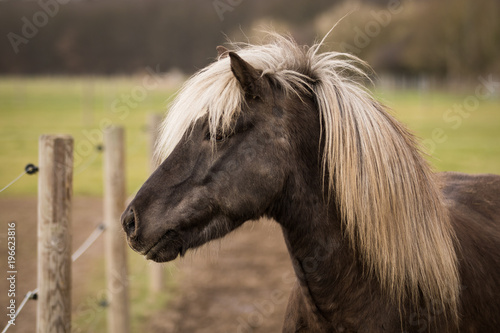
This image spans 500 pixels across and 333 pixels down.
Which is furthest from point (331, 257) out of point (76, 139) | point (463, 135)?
point (463, 135)

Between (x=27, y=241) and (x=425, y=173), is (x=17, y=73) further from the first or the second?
(x=425, y=173)

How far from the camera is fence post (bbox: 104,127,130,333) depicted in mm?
4059

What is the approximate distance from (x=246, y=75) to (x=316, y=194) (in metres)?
0.62

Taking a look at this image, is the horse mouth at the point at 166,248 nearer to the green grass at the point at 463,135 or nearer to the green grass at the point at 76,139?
the green grass at the point at 76,139

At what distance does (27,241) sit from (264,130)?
5858 millimetres

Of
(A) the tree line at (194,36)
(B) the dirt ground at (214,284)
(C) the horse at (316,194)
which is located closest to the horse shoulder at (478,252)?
(C) the horse at (316,194)

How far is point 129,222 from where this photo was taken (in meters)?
1.93

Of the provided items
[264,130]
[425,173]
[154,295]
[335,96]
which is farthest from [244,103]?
[154,295]

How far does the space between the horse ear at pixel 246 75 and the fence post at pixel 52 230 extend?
3.72 feet

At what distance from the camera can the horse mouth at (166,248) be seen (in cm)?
195

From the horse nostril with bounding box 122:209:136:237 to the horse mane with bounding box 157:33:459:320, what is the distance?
37cm

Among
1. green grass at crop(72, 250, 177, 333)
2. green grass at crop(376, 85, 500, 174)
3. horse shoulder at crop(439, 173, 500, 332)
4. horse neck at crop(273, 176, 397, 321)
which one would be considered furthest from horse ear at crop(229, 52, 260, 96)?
green grass at crop(376, 85, 500, 174)

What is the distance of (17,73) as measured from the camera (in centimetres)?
5322

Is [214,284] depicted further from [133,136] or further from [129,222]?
[133,136]
